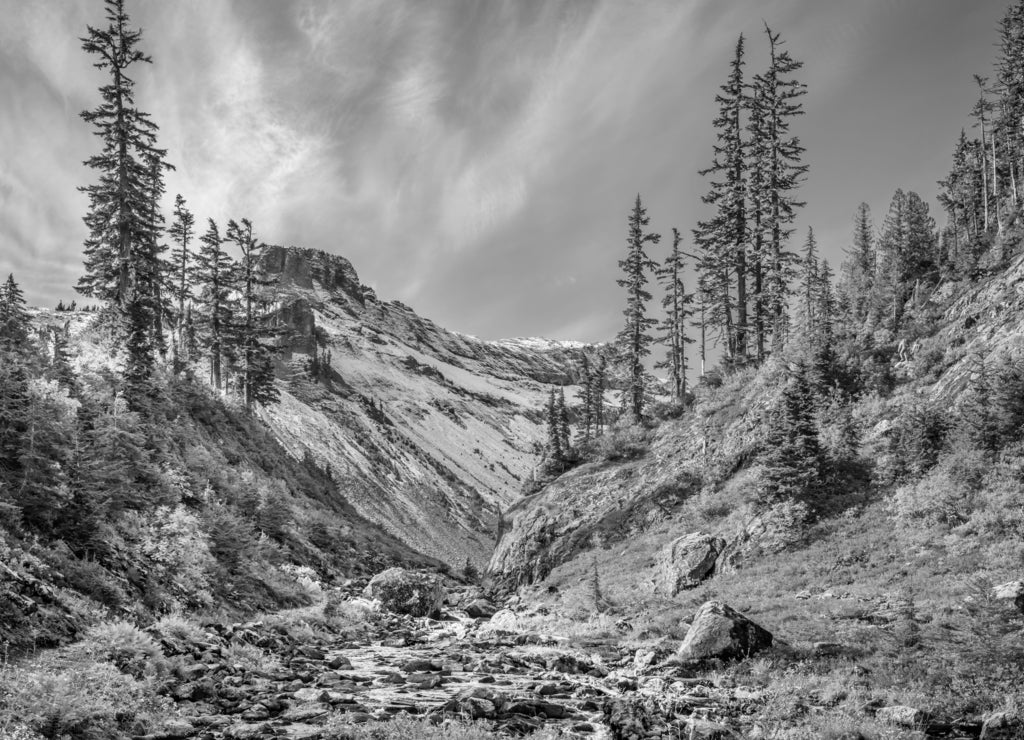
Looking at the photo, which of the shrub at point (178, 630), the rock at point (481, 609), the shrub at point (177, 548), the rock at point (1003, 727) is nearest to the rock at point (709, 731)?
the rock at point (1003, 727)

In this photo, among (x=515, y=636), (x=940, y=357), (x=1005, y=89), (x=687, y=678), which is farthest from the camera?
(x=1005, y=89)

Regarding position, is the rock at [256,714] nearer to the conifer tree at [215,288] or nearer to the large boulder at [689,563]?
the large boulder at [689,563]

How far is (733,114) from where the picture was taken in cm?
3691

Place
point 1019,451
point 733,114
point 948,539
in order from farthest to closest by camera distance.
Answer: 1. point 733,114
2. point 1019,451
3. point 948,539

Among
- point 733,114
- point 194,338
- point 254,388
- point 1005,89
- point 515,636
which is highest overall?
point 1005,89

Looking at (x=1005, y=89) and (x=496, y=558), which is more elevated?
(x=1005, y=89)

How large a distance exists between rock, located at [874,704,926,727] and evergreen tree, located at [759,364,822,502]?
12.1 metres

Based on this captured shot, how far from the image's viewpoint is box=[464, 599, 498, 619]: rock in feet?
88.7

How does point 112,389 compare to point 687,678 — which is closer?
point 687,678

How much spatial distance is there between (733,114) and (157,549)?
38843 mm

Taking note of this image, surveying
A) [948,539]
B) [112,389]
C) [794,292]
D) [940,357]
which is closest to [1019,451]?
[948,539]

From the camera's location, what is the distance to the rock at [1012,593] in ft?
37.3

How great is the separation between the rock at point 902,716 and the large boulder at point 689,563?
1142 centimetres

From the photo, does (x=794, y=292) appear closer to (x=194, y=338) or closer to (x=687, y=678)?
(x=687, y=678)
